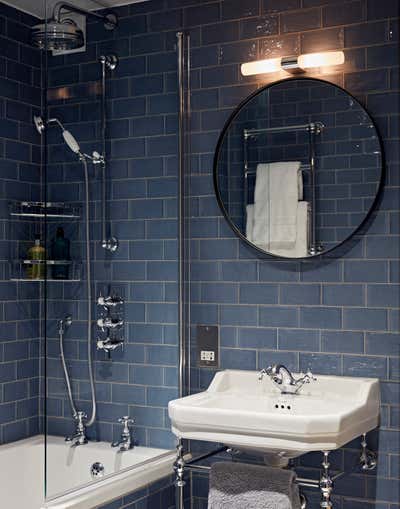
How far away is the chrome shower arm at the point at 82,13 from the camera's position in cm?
302

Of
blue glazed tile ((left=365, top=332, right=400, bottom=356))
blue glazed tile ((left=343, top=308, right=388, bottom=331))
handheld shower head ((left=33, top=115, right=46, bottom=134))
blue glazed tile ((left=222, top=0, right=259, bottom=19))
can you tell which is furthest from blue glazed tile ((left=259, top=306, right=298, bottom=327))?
handheld shower head ((left=33, top=115, right=46, bottom=134))

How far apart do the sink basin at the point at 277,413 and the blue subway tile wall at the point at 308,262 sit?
85 millimetres

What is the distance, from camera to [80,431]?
10.3ft

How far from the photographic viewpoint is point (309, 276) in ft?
10.9

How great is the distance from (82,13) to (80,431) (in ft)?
5.61

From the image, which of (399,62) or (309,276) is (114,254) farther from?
(399,62)

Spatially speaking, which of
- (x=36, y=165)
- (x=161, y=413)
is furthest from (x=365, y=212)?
(x=36, y=165)

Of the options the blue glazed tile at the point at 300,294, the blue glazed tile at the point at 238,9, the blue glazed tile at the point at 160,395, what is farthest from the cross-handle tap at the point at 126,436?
the blue glazed tile at the point at 238,9

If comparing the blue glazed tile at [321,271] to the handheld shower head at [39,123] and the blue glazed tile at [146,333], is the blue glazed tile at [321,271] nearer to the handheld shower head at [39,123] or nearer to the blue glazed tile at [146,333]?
the blue glazed tile at [146,333]

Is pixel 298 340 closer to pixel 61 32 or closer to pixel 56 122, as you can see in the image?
pixel 56 122

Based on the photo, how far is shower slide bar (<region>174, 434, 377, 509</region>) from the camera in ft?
9.50

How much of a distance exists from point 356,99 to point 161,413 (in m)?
1.64

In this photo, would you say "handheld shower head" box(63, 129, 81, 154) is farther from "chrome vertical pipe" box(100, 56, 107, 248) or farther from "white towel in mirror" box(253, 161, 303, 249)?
"white towel in mirror" box(253, 161, 303, 249)

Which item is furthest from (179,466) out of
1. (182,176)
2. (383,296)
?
(182,176)
